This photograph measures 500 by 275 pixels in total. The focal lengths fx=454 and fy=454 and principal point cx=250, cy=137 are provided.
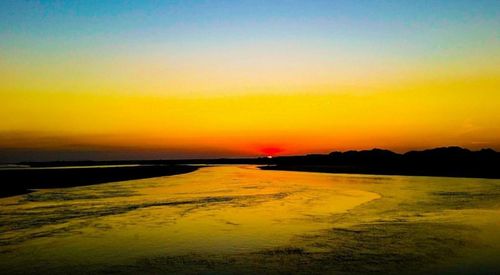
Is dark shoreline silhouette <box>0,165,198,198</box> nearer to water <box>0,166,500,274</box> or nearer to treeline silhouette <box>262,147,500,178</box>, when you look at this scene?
water <box>0,166,500,274</box>

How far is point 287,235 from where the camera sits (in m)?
14.5

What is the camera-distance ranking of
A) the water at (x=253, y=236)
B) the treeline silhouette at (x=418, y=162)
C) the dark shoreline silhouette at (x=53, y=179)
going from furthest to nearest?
1. the treeline silhouette at (x=418, y=162)
2. the dark shoreline silhouette at (x=53, y=179)
3. the water at (x=253, y=236)

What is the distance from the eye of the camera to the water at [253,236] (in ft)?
35.1

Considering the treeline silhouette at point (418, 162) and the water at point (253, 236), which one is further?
the treeline silhouette at point (418, 162)

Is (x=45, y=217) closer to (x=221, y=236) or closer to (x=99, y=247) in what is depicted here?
(x=99, y=247)

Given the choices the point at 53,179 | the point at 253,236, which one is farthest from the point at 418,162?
the point at 253,236

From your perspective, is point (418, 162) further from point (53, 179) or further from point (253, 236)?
point (253, 236)

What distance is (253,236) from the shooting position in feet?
47.1

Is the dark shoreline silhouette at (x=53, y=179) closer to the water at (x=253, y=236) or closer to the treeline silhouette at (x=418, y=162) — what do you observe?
the water at (x=253, y=236)

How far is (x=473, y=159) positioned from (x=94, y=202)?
240ft

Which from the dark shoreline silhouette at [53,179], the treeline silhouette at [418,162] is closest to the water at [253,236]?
the dark shoreline silhouette at [53,179]

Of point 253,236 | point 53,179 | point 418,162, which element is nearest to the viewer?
point 253,236

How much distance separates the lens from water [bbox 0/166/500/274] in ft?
35.1

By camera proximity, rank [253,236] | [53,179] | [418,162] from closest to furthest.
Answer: [253,236]
[53,179]
[418,162]
